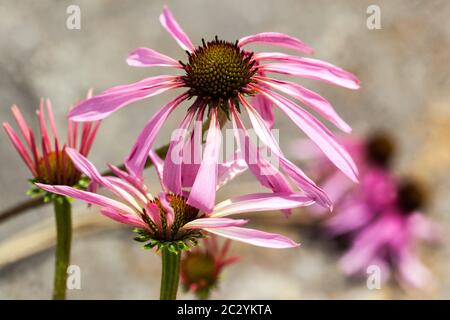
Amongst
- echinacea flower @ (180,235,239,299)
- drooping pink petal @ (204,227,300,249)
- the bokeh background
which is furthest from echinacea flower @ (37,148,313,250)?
the bokeh background

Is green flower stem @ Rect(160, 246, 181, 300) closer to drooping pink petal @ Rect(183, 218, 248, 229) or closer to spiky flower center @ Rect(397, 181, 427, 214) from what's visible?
drooping pink petal @ Rect(183, 218, 248, 229)

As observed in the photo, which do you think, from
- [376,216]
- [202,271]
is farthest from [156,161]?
[376,216]

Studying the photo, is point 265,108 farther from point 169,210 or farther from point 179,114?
point 179,114

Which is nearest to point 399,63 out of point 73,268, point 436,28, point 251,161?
point 436,28

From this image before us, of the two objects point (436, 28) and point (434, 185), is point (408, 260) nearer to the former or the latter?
point (434, 185)

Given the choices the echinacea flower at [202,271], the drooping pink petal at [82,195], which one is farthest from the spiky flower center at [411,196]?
the drooping pink petal at [82,195]
